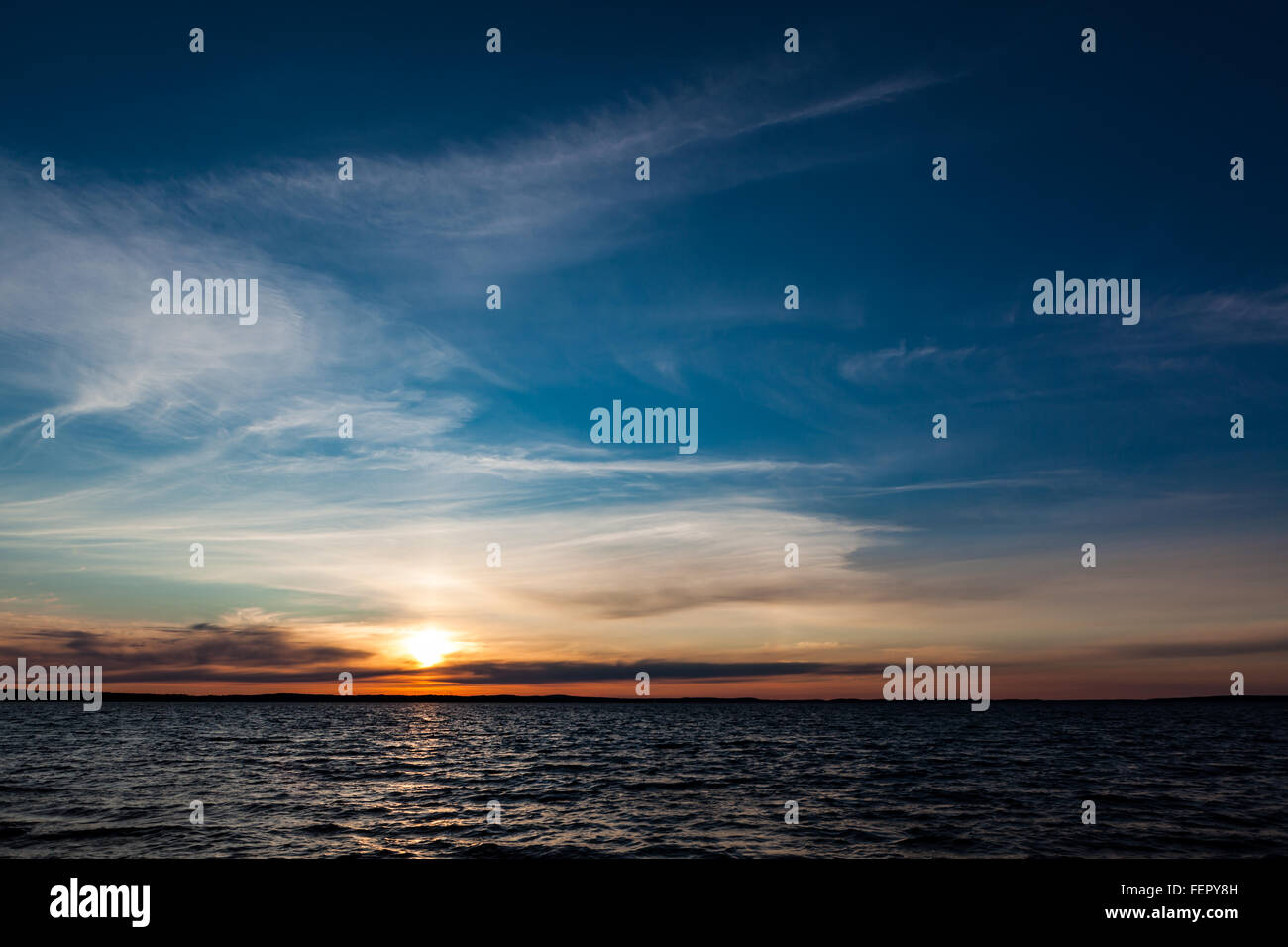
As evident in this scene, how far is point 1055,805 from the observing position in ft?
106
